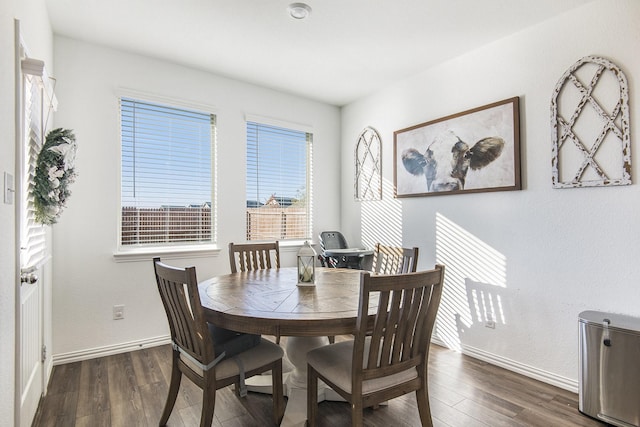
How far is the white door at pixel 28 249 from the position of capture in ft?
5.13

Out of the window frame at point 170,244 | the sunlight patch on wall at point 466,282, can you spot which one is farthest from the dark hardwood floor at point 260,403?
the window frame at point 170,244

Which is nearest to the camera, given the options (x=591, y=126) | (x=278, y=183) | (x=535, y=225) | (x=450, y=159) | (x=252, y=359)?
(x=252, y=359)

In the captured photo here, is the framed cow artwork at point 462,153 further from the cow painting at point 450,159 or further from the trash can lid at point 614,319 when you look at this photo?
the trash can lid at point 614,319

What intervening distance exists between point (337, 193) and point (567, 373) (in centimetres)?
300

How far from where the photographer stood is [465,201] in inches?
120

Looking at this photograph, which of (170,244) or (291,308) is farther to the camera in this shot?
(170,244)

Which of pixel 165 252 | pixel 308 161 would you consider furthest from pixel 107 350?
pixel 308 161

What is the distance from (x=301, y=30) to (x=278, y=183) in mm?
1817

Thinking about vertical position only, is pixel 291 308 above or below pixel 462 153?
below

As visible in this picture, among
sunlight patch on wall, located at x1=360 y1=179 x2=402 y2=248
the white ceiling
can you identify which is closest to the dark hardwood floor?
sunlight patch on wall, located at x1=360 y1=179 x2=402 y2=248

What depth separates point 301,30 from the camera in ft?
8.84

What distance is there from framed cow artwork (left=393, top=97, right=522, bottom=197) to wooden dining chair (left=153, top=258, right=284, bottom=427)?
2.18 meters
